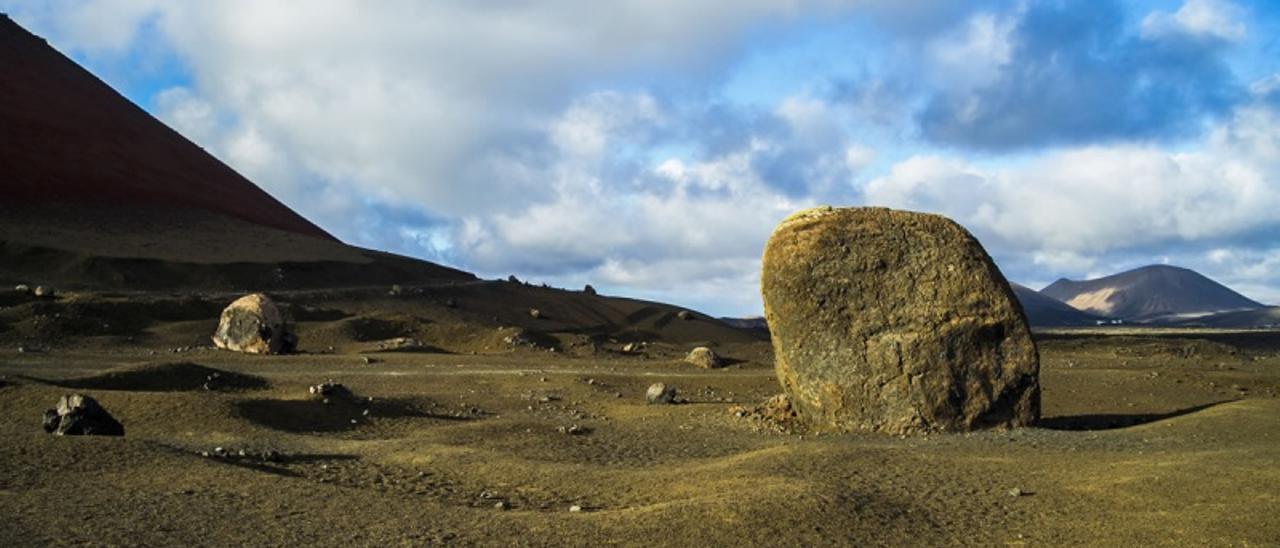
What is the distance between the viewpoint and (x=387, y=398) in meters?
18.6

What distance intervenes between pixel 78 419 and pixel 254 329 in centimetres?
1528

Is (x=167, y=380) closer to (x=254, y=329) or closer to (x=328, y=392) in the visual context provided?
(x=328, y=392)

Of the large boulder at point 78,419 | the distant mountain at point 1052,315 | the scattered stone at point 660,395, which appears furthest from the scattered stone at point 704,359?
the distant mountain at point 1052,315

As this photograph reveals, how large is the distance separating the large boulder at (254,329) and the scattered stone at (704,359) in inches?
434

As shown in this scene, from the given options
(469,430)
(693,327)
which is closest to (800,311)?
(469,430)

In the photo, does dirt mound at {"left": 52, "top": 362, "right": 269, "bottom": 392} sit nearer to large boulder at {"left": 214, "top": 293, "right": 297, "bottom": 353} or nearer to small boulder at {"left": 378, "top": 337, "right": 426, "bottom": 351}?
large boulder at {"left": 214, "top": 293, "right": 297, "bottom": 353}

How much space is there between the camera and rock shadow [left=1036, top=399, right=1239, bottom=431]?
53.9ft

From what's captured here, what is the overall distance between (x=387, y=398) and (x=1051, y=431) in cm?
1137

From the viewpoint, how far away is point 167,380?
1844cm

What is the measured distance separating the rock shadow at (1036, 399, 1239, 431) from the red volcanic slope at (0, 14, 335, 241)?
46.3m

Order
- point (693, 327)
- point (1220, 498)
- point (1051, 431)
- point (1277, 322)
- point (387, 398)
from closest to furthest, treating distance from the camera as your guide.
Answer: point (1220, 498)
point (1051, 431)
point (387, 398)
point (693, 327)
point (1277, 322)

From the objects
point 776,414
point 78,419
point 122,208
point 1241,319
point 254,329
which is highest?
point 122,208

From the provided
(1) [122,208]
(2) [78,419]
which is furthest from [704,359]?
(1) [122,208]

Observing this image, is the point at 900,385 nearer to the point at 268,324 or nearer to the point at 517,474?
the point at 517,474
